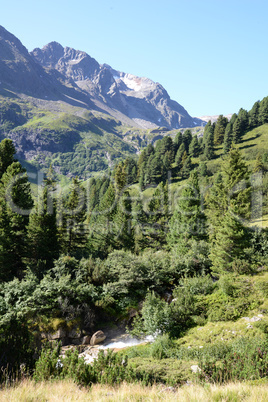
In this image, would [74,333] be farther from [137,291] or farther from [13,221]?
[13,221]

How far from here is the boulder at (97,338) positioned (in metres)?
19.1

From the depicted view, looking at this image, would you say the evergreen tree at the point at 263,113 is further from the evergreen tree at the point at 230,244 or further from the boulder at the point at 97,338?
the boulder at the point at 97,338

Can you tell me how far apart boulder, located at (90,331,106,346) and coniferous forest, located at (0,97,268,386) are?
35.1 inches

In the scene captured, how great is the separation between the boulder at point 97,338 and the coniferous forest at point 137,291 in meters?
0.89

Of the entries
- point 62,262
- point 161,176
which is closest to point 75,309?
point 62,262

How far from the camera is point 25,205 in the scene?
2897cm

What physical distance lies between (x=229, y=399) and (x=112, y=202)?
1775 inches

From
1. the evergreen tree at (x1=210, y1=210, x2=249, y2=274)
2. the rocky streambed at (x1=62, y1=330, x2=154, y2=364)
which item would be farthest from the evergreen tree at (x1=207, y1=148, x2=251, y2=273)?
the rocky streambed at (x1=62, y1=330, x2=154, y2=364)

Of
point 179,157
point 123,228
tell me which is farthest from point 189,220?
point 179,157

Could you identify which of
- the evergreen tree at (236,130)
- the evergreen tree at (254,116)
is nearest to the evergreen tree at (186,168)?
the evergreen tree at (236,130)

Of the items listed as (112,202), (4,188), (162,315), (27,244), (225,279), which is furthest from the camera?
(112,202)

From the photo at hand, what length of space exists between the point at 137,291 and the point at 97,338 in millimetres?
5727

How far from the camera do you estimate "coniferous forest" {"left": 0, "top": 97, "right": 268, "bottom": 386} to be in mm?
7949

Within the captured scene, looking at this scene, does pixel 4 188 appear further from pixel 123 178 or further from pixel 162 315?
pixel 123 178
